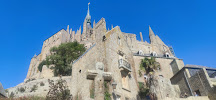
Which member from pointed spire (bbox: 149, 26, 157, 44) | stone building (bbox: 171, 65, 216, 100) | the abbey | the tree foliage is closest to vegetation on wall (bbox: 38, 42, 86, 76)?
the abbey

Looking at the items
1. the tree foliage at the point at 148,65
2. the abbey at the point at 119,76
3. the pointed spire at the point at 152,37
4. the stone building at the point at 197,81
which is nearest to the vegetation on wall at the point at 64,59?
the abbey at the point at 119,76

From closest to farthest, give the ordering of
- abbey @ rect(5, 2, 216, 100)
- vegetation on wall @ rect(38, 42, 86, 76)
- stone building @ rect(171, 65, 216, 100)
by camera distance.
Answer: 1. abbey @ rect(5, 2, 216, 100)
2. stone building @ rect(171, 65, 216, 100)
3. vegetation on wall @ rect(38, 42, 86, 76)

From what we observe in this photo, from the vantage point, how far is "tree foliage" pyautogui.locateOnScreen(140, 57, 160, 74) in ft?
86.7

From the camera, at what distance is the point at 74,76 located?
21.5 meters

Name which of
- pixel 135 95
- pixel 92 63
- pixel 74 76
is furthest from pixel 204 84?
pixel 74 76

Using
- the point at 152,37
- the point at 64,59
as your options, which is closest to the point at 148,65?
the point at 64,59

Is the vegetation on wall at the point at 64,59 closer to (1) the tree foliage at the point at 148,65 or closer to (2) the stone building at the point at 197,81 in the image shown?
(1) the tree foliage at the point at 148,65

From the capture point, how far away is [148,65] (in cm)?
2644

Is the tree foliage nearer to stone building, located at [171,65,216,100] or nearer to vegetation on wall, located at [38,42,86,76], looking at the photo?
stone building, located at [171,65,216,100]

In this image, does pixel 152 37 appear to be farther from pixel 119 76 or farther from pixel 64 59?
pixel 119 76

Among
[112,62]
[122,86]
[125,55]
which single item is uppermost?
[125,55]

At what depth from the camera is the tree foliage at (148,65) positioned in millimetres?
26422

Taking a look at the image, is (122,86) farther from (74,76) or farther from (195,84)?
(195,84)

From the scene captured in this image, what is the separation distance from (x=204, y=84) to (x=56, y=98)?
51.5 feet
